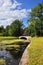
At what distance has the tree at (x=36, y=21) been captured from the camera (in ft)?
213

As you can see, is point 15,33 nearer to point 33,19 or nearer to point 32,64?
point 33,19

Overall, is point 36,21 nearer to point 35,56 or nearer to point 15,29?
point 15,29

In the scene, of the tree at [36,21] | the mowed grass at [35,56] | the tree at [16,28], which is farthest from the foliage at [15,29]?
the mowed grass at [35,56]

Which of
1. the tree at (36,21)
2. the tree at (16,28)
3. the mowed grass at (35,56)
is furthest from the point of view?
the tree at (16,28)

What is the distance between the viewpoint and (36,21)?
64562 millimetres

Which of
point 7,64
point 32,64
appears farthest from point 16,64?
point 32,64

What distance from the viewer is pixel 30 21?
222 feet

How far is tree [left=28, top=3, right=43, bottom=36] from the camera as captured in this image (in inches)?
2559

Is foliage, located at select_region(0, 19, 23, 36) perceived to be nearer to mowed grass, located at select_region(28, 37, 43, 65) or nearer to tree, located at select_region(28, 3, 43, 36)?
tree, located at select_region(28, 3, 43, 36)

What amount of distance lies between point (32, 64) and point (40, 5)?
56829 millimetres

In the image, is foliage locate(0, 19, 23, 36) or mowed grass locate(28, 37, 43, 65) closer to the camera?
mowed grass locate(28, 37, 43, 65)

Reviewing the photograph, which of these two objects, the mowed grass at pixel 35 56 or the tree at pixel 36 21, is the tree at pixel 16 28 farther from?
the mowed grass at pixel 35 56

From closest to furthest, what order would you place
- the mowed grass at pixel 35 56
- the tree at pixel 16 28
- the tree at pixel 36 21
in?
1. the mowed grass at pixel 35 56
2. the tree at pixel 36 21
3. the tree at pixel 16 28

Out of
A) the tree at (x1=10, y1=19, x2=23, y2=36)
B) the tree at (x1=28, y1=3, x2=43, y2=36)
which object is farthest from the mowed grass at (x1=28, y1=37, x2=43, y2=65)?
the tree at (x1=10, y1=19, x2=23, y2=36)
